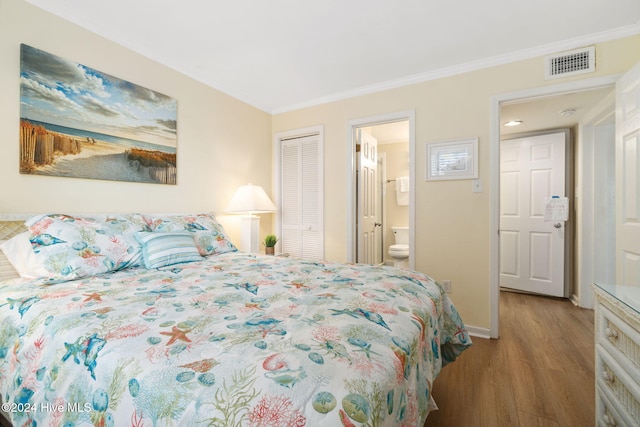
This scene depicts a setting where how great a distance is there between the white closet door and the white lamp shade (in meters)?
0.62

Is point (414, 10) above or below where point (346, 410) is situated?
above

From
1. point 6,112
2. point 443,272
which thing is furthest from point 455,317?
point 6,112

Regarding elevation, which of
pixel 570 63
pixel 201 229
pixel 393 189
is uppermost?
pixel 570 63

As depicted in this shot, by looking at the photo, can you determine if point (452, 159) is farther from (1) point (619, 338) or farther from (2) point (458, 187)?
(1) point (619, 338)

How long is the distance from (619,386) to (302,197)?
3.06 meters

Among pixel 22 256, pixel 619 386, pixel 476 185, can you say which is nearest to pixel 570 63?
pixel 476 185

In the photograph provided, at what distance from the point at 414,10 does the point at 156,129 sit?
7.31ft

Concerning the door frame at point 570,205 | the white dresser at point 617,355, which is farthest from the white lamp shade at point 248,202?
the door frame at point 570,205

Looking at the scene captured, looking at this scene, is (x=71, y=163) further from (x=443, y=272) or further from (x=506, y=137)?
(x=506, y=137)

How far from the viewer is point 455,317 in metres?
1.75

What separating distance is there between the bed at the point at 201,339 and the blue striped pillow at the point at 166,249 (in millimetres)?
24

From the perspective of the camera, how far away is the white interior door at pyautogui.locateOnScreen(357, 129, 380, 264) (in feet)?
11.7

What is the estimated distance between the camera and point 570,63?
7.61 feet

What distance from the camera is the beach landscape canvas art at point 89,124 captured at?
6.07ft
